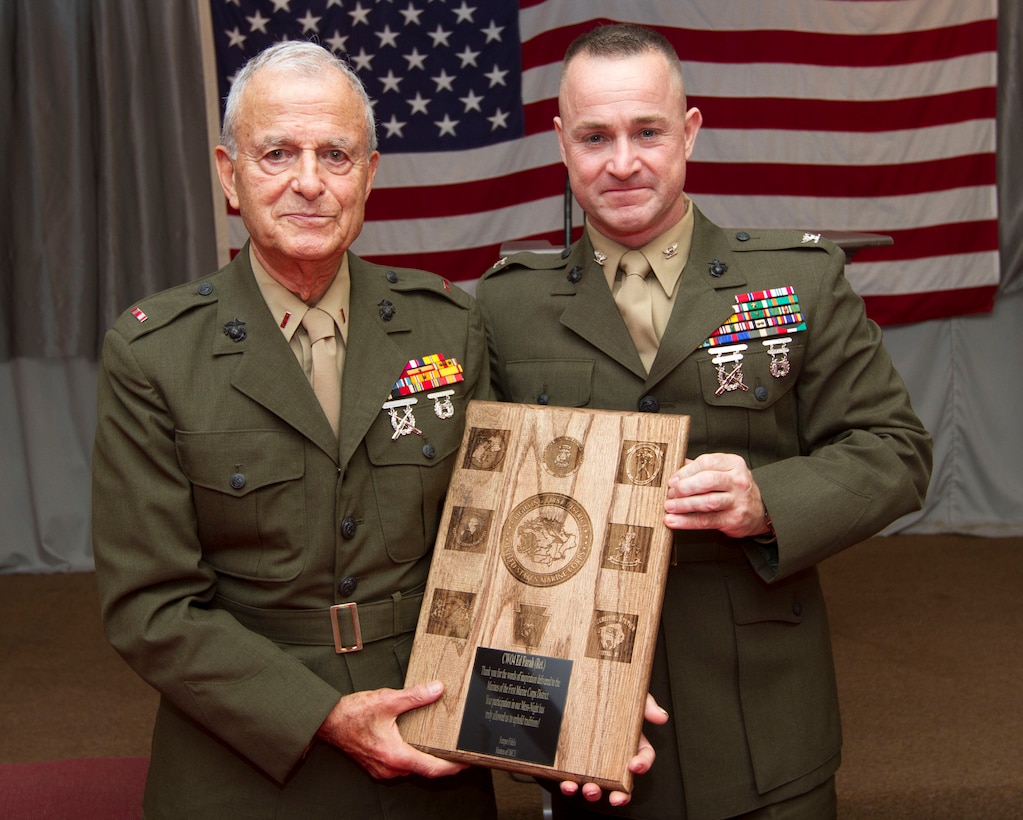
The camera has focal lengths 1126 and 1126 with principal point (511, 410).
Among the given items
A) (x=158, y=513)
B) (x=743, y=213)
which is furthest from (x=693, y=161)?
(x=158, y=513)

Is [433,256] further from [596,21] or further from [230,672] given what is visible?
[230,672]

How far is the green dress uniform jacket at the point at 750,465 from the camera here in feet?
5.52

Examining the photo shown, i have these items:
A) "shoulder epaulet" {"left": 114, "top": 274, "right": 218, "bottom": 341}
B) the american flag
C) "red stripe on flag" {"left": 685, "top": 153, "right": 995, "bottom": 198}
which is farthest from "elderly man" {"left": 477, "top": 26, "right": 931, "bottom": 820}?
"red stripe on flag" {"left": 685, "top": 153, "right": 995, "bottom": 198}

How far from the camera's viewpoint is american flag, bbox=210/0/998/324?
484cm

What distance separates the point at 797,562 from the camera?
1.61 metres

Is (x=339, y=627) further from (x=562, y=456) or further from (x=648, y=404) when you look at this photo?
(x=648, y=404)

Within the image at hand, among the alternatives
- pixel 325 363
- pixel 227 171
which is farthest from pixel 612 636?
pixel 227 171

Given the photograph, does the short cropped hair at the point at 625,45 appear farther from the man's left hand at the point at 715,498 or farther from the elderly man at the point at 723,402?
the man's left hand at the point at 715,498

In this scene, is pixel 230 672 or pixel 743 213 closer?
pixel 230 672

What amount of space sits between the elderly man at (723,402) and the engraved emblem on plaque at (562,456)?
0.19m

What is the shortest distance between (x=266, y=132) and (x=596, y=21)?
355 cm

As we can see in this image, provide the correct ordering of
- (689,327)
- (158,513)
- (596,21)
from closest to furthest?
(158,513) → (689,327) → (596,21)

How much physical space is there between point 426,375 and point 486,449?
0.14m

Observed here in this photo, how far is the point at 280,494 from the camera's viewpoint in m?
1.51
